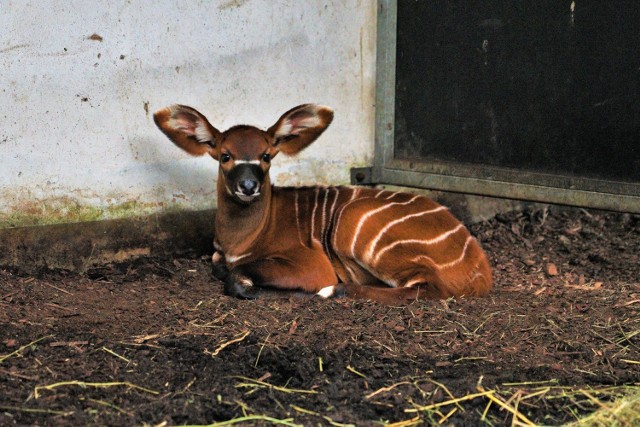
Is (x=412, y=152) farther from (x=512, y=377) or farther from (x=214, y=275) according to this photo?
(x=512, y=377)

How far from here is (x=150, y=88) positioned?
20.3ft

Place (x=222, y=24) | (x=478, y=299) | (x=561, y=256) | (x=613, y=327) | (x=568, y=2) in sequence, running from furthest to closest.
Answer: (x=561, y=256) → (x=222, y=24) → (x=568, y=2) → (x=478, y=299) → (x=613, y=327)

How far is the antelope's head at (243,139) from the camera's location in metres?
5.79

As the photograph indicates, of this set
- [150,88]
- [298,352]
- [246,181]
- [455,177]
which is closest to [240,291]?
[246,181]

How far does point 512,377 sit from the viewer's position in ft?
13.6

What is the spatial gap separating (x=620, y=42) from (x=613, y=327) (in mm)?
1861

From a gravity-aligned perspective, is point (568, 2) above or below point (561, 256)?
above

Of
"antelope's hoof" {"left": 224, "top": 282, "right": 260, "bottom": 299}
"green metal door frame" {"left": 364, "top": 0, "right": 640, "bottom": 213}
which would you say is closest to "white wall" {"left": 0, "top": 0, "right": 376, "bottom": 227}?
"green metal door frame" {"left": 364, "top": 0, "right": 640, "bottom": 213}

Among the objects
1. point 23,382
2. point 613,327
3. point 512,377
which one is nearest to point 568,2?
point 613,327

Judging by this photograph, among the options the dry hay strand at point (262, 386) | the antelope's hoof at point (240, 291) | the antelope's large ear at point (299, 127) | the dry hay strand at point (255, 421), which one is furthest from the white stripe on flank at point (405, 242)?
the dry hay strand at point (255, 421)

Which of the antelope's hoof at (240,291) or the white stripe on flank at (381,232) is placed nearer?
the antelope's hoof at (240,291)

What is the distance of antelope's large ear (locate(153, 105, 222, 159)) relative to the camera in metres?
5.90

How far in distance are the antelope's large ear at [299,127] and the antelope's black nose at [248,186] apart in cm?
51

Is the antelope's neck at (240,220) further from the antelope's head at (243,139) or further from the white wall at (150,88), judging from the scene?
the white wall at (150,88)
